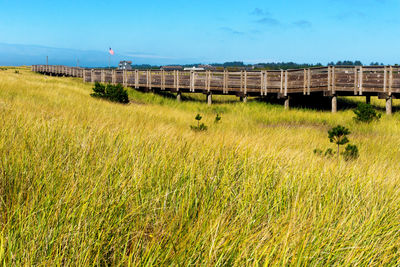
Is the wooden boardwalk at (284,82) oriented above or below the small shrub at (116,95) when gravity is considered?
above

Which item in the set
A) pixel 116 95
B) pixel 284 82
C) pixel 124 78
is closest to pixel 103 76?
pixel 124 78

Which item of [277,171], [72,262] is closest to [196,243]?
[72,262]

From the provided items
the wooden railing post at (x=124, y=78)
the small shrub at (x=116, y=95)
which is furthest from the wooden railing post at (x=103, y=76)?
the small shrub at (x=116, y=95)

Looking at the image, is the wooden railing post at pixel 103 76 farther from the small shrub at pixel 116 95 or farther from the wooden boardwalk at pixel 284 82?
the small shrub at pixel 116 95

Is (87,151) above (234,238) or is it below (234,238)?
above

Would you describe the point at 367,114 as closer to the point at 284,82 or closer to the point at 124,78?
the point at 284,82

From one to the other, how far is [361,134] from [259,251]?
12130 millimetres

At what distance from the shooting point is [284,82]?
2256cm

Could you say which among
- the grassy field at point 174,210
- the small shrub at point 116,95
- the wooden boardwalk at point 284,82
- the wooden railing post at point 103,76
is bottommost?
the grassy field at point 174,210

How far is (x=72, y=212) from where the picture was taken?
2.46 meters

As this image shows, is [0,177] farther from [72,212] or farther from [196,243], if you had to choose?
[196,243]

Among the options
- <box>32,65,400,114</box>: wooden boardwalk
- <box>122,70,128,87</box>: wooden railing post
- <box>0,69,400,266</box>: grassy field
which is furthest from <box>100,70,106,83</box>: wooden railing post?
<box>0,69,400,266</box>: grassy field

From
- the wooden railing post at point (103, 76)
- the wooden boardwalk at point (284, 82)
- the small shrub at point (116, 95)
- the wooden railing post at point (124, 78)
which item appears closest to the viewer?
the wooden boardwalk at point (284, 82)

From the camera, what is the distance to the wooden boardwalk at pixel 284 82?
19.2 m
